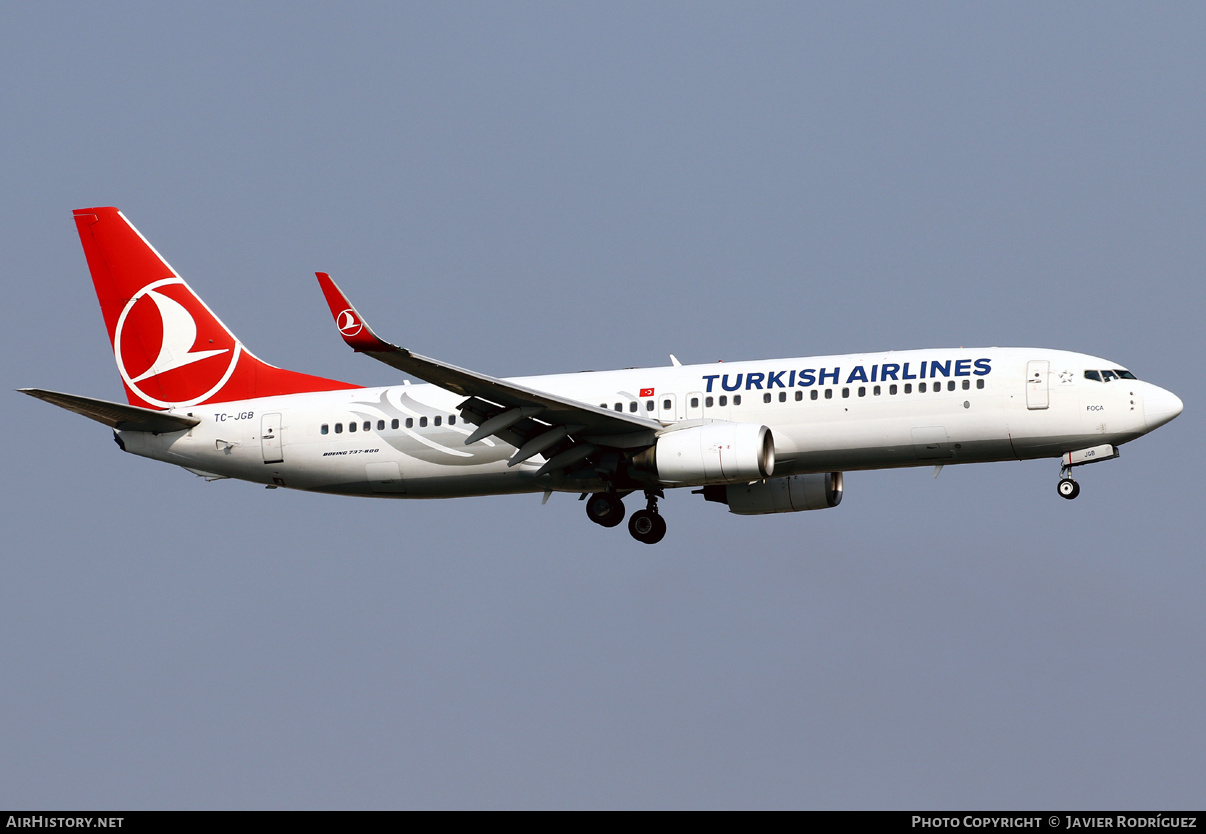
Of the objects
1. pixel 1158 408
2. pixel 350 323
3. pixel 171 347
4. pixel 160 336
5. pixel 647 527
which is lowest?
pixel 647 527

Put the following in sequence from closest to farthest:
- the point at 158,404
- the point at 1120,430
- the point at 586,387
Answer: the point at 1120,430
the point at 586,387
the point at 158,404

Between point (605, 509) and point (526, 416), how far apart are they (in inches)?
188

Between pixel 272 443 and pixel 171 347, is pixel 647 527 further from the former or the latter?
pixel 171 347

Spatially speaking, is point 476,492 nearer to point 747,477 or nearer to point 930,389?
point 747,477

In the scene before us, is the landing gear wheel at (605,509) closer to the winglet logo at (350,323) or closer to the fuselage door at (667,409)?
the fuselage door at (667,409)

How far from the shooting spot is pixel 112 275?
50.8m

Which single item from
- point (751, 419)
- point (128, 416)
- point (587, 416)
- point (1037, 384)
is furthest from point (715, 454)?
point (128, 416)

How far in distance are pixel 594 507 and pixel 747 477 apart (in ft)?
19.6

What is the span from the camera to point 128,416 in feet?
154

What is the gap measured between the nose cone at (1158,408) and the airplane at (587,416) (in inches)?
1.7

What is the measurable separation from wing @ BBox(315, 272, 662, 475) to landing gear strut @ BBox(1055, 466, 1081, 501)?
34.1 feet
